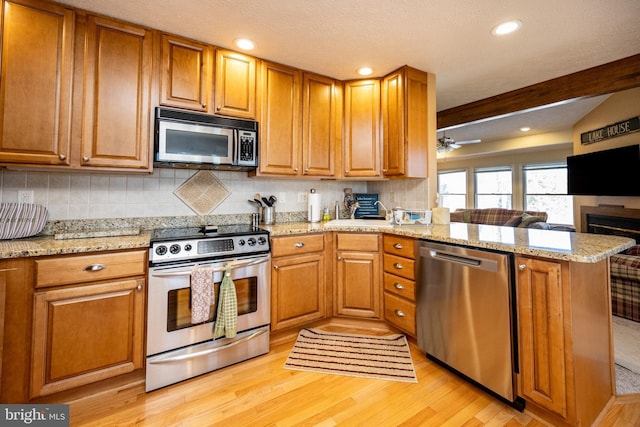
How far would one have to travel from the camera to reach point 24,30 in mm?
1639

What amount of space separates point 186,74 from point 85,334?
6.03ft

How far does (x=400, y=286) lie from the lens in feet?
7.34

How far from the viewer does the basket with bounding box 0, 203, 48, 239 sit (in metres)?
1.69

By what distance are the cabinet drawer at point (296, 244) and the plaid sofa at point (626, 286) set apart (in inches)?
103

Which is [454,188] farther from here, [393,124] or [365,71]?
[365,71]

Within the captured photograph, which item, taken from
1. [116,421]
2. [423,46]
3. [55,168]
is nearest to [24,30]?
[55,168]

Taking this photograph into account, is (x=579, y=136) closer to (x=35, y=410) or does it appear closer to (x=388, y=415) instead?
(x=388, y=415)

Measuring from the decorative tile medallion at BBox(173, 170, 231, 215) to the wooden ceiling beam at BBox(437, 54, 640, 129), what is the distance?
313 cm

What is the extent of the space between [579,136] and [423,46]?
4.78 m

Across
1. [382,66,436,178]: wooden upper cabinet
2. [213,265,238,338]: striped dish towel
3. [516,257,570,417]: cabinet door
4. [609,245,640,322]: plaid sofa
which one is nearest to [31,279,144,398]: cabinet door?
[213,265,238,338]: striped dish towel

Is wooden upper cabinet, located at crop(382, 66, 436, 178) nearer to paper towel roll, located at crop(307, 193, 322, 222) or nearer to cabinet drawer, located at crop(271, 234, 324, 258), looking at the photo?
paper towel roll, located at crop(307, 193, 322, 222)

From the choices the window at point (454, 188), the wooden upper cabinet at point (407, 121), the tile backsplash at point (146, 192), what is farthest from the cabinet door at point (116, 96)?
the window at point (454, 188)

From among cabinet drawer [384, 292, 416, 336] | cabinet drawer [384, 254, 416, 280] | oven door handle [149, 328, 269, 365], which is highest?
cabinet drawer [384, 254, 416, 280]

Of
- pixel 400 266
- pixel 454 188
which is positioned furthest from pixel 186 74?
pixel 454 188
